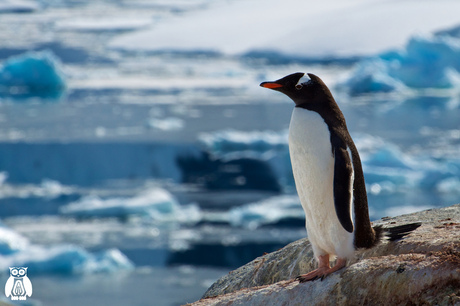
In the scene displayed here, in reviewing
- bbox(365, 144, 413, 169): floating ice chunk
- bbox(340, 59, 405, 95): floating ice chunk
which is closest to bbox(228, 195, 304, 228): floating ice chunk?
bbox(365, 144, 413, 169): floating ice chunk

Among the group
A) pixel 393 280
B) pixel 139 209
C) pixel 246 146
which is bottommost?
pixel 393 280

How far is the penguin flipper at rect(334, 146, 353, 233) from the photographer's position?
238 cm

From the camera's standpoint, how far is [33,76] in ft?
55.9

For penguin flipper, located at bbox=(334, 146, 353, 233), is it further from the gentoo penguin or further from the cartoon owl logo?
the cartoon owl logo

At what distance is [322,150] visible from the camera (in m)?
2.45

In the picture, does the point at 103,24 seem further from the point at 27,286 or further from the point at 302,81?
the point at 302,81

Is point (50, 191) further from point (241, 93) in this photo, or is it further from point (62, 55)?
point (62, 55)

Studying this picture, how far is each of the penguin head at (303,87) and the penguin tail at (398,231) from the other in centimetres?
58

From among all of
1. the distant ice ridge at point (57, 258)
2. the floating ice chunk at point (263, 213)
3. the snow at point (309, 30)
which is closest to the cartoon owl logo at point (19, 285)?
the distant ice ridge at point (57, 258)

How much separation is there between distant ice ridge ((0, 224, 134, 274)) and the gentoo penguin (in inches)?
197

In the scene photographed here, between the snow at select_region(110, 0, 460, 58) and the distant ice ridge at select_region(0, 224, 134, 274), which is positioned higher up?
the snow at select_region(110, 0, 460, 58)

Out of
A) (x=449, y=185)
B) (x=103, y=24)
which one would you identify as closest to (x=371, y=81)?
(x=449, y=185)

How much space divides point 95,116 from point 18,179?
393 cm

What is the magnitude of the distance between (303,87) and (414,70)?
48.5 feet
